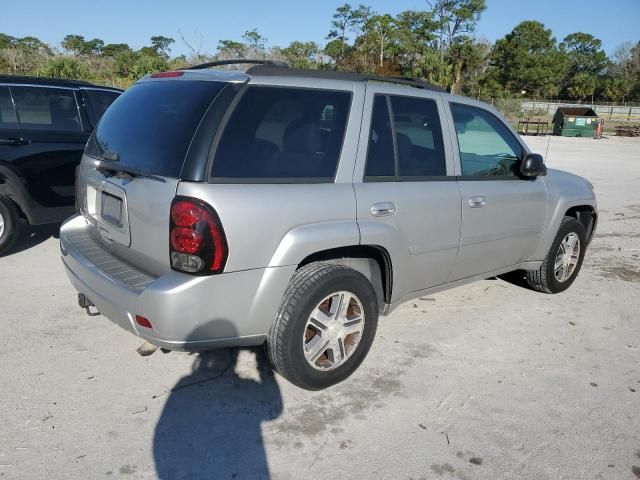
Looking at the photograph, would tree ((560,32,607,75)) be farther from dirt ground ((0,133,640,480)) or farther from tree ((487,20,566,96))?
dirt ground ((0,133,640,480))

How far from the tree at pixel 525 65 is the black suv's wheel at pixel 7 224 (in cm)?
7573

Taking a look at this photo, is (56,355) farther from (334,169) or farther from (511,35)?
(511,35)

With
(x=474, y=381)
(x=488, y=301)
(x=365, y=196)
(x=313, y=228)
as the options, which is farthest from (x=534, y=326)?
(x=313, y=228)

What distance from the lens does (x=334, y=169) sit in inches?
118

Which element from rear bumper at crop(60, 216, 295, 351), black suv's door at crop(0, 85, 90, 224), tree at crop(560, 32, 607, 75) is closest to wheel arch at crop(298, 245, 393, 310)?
rear bumper at crop(60, 216, 295, 351)

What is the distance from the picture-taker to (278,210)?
2688mm

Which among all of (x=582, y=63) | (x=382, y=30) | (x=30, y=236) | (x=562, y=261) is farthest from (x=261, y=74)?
(x=582, y=63)

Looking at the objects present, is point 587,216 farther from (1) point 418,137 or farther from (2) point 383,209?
(2) point 383,209

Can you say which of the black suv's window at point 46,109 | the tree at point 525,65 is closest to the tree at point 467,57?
the tree at point 525,65

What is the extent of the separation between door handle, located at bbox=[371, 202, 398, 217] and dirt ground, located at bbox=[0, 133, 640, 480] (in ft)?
3.46

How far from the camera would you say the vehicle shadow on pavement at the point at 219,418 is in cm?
249

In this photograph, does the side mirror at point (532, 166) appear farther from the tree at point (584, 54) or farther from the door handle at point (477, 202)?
the tree at point (584, 54)

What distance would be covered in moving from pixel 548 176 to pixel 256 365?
2984mm

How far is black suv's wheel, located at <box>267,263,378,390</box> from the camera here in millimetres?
2855
